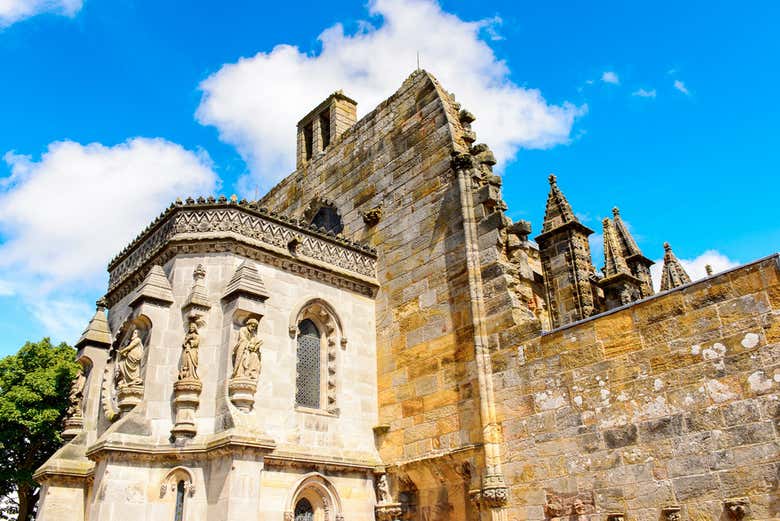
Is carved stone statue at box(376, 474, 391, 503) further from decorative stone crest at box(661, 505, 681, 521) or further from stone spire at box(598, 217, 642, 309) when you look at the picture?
stone spire at box(598, 217, 642, 309)

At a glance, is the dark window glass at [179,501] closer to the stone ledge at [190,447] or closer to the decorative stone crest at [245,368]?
the stone ledge at [190,447]

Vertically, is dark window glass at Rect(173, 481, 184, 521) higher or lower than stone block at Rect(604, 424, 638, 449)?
lower

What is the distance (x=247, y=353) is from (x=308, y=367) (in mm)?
1882

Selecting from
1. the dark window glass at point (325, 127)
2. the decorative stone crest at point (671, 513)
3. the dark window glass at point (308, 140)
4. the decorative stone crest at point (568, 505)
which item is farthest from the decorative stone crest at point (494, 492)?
the dark window glass at point (308, 140)

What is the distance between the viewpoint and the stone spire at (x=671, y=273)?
74.6ft

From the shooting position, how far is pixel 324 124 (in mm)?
19422

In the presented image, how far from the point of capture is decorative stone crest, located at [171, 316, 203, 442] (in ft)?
34.9

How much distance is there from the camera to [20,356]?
20.9 meters

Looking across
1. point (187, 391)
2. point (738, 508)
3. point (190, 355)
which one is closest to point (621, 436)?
point (738, 508)

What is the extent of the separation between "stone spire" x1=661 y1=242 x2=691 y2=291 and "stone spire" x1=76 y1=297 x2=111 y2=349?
17622 mm

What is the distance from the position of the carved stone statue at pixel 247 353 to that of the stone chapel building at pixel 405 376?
1.8 inches

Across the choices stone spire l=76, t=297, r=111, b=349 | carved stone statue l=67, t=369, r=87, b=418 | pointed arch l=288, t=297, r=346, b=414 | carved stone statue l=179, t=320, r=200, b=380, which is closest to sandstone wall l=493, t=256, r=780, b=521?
pointed arch l=288, t=297, r=346, b=414

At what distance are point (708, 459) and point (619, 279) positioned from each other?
1065 cm

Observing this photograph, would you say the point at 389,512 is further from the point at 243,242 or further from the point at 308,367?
the point at 243,242
